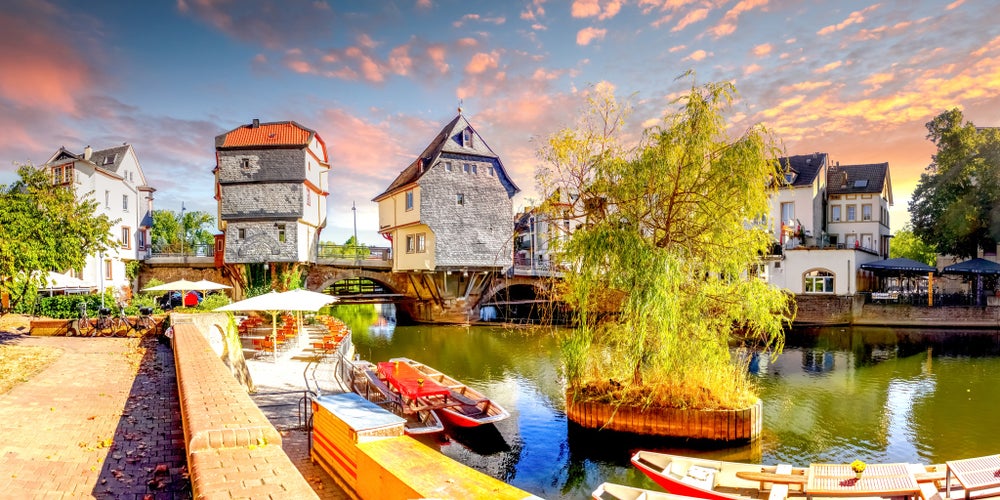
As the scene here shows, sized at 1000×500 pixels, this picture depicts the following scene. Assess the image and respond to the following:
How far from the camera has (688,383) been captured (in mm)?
12836

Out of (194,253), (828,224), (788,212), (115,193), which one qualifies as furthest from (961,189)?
(115,193)

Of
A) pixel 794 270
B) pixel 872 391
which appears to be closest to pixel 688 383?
pixel 872 391

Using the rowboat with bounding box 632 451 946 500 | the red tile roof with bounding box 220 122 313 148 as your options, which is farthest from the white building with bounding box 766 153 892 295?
the red tile roof with bounding box 220 122 313 148

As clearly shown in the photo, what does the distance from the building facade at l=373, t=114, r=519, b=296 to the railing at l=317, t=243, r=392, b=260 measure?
6.46 ft

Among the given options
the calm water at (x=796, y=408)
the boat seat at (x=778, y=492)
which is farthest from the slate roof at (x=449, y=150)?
the boat seat at (x=778, y=492)

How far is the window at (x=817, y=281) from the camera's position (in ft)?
130

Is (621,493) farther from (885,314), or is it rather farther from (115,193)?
(115,193)

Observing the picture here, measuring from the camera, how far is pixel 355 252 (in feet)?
131

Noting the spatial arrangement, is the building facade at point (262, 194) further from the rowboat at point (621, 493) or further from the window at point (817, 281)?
the window at point (817, 281)

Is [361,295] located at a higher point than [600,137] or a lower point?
lower

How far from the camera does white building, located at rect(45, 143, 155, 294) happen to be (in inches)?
1399

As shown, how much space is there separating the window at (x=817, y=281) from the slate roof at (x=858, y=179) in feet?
36.4

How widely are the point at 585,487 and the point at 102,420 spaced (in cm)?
845

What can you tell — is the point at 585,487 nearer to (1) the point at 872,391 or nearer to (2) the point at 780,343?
(2) the point at 780,343
